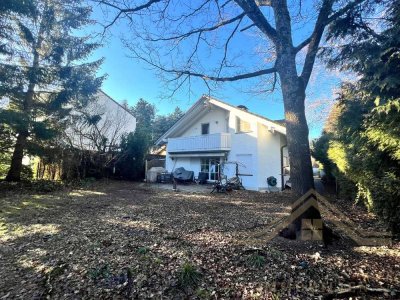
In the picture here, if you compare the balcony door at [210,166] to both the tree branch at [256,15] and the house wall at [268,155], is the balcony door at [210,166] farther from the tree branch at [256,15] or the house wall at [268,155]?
the tree branch at [256,15]

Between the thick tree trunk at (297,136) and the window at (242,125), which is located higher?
the window at (242,125)

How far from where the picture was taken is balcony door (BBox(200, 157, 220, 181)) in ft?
60.4

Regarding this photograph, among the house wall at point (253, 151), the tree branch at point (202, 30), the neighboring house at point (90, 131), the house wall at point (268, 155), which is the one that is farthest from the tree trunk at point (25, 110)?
the house wall at point (268, 155)

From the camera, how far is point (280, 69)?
512cm

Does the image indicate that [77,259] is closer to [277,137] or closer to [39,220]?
[39,220]

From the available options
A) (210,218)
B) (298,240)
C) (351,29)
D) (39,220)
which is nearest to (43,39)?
(39,220)

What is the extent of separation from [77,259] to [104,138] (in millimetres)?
15219

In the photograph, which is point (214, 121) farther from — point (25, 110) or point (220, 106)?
point (25, 110)

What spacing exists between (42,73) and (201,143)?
10762mm

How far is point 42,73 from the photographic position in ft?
40.6

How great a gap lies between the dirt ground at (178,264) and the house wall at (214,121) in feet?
42.1

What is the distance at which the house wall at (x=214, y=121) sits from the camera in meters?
18.2

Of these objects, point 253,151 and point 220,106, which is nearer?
point 253,151

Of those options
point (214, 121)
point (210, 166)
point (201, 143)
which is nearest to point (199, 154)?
point (201, 143)
